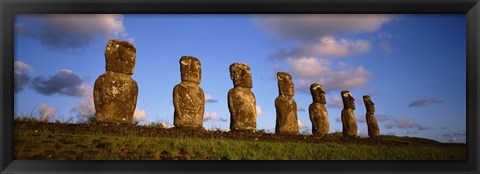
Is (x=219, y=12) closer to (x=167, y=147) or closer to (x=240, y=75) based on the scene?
(x=167, y=147)

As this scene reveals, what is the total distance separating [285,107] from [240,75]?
158 cm

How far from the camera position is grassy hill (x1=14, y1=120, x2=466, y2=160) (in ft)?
24.6

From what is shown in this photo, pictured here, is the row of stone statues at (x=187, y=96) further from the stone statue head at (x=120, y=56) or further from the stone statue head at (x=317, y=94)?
the stone statue head at (x=317, y=94)

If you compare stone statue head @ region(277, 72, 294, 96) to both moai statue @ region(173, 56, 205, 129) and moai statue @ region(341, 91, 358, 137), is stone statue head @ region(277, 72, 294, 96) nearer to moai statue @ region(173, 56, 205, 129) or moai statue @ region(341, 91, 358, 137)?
moai statue @ region(173, 56, 205, 129)

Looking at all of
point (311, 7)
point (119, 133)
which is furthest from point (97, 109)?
point (311, 7)

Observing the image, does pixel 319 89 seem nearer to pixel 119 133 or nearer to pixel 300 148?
pixel 300 148

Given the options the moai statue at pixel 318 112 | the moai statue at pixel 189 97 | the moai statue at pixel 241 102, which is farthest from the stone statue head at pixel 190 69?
the moai statue at pixel 318 112

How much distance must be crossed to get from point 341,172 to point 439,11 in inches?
86.1

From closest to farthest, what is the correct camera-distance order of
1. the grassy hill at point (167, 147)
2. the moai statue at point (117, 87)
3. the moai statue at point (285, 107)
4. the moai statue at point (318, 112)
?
the grassy hill at point (167, 147) → the moai statue at point (117, 87) → the moai statue at point (285, 107) → the moai statue at point (318, 112)

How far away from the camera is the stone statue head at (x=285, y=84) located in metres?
12.5

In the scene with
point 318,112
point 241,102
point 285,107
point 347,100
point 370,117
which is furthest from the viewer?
point 347,100

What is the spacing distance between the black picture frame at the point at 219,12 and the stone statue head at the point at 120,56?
3489 millimetres

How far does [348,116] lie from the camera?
50.0 feet

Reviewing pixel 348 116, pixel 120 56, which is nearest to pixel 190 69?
pixel 120 56
